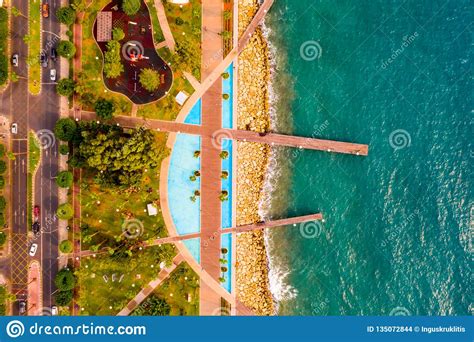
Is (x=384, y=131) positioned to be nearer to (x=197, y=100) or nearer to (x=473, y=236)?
(x=473, y=236)

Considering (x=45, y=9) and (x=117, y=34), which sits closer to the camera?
(x=117, y=34)

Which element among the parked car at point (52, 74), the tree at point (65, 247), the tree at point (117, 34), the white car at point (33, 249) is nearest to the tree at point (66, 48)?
the parked car at point (52, 74)

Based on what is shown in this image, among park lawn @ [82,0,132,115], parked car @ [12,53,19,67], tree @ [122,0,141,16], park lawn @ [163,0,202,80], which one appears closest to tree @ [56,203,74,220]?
park lawn @ [82,0,132,115]

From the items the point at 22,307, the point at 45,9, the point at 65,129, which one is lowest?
the point at 22,307

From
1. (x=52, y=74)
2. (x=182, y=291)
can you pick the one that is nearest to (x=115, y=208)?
(x=182, y=291)

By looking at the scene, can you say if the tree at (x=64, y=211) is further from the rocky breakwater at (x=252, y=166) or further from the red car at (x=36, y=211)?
the rocky breakwater at (x=252, y=166)

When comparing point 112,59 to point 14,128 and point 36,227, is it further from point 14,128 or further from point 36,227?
point 36,227

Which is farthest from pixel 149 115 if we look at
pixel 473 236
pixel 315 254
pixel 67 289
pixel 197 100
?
pixel 473 236

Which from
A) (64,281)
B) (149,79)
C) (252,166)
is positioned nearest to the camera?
(149,79)
